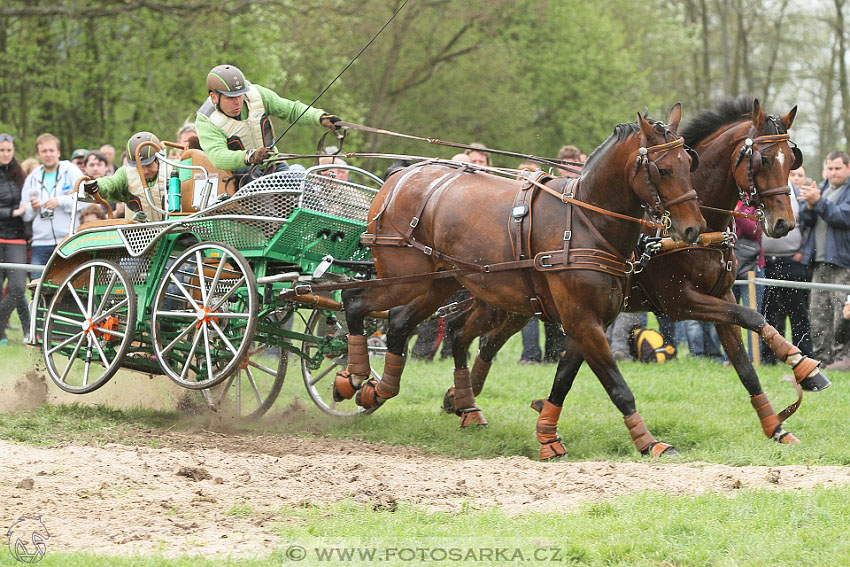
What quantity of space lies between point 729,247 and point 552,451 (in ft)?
6.14

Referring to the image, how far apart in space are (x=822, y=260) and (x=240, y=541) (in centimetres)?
760

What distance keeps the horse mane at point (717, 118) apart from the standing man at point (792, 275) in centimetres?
318

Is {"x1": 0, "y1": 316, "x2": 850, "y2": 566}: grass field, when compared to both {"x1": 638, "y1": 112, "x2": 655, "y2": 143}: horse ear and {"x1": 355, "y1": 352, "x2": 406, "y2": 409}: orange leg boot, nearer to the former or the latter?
{"x1": 355, "y1": 352, "x2": 406, "y2": 409}: orange leg boot

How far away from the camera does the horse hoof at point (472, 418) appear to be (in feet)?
28.8

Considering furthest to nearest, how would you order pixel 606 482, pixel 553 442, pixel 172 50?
pixel 172 50 < pixel 553 442 < pixel 606 482

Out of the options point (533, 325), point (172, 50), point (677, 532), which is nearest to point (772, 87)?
point (172, 50)

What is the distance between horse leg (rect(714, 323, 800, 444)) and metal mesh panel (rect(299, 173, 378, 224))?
268 cm

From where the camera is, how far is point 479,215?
774cm

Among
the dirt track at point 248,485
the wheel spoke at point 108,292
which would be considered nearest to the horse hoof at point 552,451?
the dirt track at point 248,485

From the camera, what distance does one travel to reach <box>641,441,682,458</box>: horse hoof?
7.29 m

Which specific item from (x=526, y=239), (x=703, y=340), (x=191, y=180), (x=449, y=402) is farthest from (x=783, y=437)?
(x=191, y=180)

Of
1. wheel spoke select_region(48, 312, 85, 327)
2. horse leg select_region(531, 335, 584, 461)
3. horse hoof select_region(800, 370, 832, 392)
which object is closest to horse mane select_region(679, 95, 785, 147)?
horse leg select_region(531, 335, 584, 461)

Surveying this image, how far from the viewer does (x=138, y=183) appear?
360 inches

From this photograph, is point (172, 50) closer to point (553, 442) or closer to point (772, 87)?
point (553, 442)
